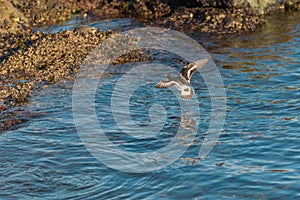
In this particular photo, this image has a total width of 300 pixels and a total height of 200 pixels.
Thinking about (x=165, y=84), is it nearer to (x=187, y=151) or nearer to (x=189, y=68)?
(x=189, y=68)

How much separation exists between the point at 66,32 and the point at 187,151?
18.7ft

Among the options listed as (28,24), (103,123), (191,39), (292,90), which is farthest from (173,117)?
(28,24)

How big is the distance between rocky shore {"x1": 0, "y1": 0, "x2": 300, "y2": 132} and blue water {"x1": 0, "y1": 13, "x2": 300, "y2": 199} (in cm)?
60

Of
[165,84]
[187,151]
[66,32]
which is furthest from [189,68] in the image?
[66,32]

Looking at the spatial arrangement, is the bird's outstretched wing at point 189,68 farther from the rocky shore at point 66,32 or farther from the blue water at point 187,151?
the rocky shore at point 66,32

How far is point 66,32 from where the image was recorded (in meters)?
11.8

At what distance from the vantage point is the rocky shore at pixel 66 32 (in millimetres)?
9617

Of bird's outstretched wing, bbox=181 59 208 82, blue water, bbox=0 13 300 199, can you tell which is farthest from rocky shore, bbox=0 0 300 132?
bird's outstretched wing, bbox=181 59 208 82

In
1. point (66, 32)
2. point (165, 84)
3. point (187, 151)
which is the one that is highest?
point (66, 32)

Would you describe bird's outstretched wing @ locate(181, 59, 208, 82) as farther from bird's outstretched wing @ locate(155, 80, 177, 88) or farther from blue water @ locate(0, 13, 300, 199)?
blue water @ locate(0, 13, 300, 199)

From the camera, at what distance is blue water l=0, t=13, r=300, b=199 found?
19.6 feet

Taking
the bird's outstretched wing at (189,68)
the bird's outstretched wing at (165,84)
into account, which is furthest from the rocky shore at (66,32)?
the bird's outstretched wing at (189,68)

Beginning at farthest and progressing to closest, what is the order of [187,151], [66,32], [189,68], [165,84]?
[66,32], [189,68], [165,84], [187,151]

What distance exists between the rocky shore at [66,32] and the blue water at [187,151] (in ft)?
1.98
